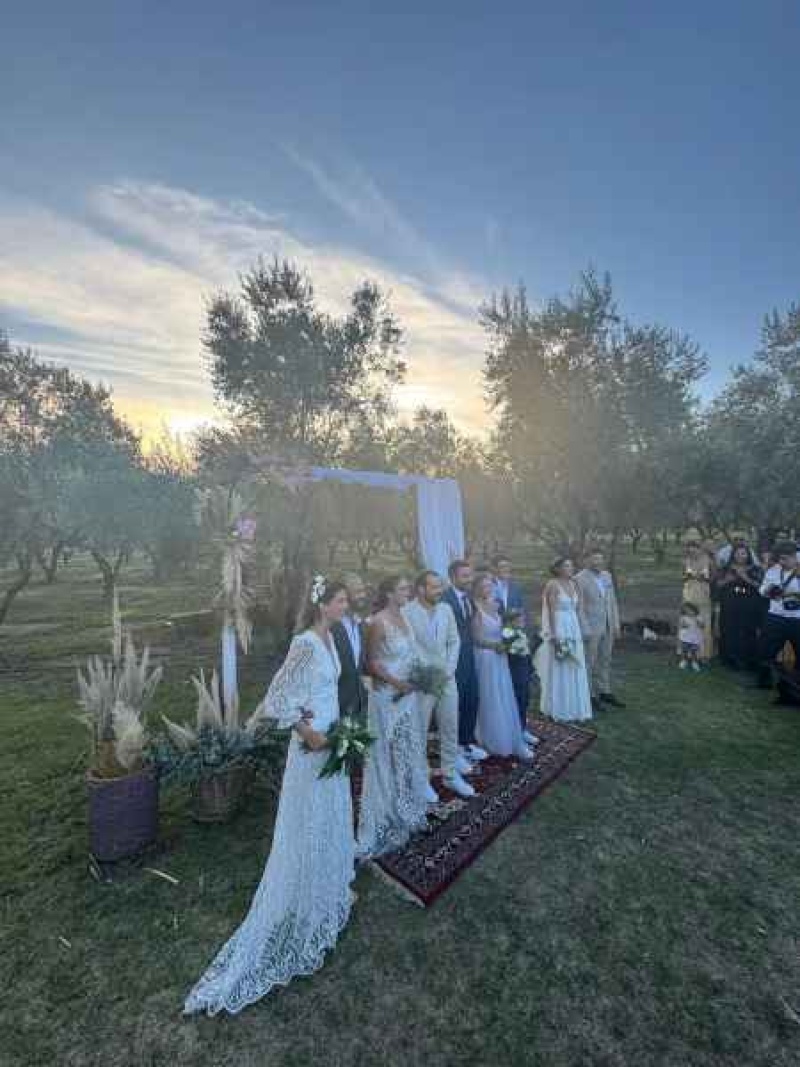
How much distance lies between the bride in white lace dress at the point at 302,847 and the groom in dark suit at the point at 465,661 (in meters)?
2.74

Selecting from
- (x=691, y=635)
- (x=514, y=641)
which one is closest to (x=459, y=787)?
(x=514, y=641)

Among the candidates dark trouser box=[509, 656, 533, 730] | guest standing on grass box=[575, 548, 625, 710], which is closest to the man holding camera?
guest standing on grass box=[575, 548, 625, 710]

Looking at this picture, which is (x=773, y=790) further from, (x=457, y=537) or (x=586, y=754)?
(x=457, y=537)

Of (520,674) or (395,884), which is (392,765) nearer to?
(395,884)

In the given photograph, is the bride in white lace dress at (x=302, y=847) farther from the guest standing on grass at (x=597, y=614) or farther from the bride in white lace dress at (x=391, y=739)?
the guest standing on grass at (x=597, y=614)

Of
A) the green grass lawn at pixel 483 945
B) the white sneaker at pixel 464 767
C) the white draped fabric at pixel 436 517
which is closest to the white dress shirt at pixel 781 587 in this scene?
the green grass lawn at pixel 483 945

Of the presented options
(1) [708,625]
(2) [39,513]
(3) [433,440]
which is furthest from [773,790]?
(3) [433,440]

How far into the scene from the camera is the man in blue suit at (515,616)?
6277 millimetres

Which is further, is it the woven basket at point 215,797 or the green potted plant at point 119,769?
the woven basket at point 215,797

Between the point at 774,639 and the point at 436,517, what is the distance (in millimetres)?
6598

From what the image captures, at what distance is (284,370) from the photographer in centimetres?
1446

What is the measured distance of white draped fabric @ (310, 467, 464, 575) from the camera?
410 inches

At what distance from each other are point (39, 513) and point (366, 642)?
15.0m

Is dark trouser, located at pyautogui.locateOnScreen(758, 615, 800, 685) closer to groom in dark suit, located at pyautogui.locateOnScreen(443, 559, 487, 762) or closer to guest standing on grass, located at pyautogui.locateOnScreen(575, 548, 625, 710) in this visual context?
guest standing on grass, located at pyautogui.locateOnScreen(575, 548, 625, 710)
